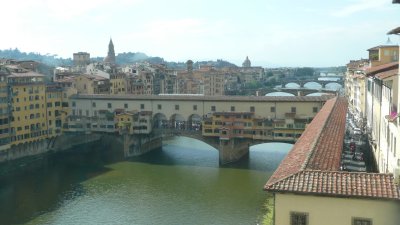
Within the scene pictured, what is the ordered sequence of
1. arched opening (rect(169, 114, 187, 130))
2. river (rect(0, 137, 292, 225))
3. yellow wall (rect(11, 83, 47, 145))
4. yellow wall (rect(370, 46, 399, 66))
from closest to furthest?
river (rect(0, 137, 292, 225)), yellow wall (rect(370, 46, 399, 66)), yellow wall (rect(11, 83, 47, 145)), arched opening (rect(169, 114, 187, 130))

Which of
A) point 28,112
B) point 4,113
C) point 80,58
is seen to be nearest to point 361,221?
point 4,113

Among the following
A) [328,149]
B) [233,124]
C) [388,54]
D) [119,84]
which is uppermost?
[388,54]

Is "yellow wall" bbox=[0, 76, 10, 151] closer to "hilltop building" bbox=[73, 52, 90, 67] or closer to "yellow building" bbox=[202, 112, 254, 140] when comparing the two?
"yellow building" bbox=[202, 112, 254, 140]

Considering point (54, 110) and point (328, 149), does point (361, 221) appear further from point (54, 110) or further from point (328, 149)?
point (54, 110)

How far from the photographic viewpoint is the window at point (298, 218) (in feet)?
37.7

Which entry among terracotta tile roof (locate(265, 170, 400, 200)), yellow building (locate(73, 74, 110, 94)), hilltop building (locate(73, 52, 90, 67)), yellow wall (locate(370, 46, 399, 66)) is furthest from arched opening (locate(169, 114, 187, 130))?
hilltop building (locate(73, 52, 90, 67))

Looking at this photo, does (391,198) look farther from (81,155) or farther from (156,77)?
(156,77)

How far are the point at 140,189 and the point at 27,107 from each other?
59.7ft

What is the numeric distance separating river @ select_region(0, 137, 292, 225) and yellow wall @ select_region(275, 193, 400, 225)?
14.4 metres

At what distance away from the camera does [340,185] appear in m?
11.4

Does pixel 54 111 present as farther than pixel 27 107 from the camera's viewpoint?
Yes

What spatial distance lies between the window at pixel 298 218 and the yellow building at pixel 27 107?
3573cm

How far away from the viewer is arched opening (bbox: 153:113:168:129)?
47431mm

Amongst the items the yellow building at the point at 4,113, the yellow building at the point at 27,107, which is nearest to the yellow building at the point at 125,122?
the yellow building at the point at 27,107
